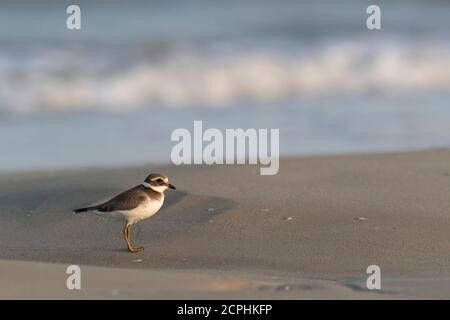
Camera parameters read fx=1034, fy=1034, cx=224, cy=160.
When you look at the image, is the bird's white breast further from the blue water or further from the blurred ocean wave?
the blurred ocean wave

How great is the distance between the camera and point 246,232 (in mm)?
7070

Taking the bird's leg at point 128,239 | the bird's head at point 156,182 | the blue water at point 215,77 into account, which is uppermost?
the blue water at point 215,77

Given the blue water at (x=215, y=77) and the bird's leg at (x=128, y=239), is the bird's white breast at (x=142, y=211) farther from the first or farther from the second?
the blue water at (x=215, y=77)

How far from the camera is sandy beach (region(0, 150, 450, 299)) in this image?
5.77 metres

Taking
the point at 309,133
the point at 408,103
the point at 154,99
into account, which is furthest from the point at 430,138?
the point at 154,99

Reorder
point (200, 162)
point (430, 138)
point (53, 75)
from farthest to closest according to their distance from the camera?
point (53, 75)
point (430, 138)
point (200, 162)

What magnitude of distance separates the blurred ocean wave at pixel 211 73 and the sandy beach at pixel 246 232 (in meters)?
4.45

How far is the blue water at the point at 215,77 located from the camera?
10578mm

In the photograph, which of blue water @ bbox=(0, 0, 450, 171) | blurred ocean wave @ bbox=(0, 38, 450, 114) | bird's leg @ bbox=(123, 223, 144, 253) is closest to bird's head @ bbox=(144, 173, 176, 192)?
bird's leg @ bbox=(123, 223, 144, 253)

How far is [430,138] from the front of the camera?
10.3 metres

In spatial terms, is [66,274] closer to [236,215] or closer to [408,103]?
Answer: [236,215]

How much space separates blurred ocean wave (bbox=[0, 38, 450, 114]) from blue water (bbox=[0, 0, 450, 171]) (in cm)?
3

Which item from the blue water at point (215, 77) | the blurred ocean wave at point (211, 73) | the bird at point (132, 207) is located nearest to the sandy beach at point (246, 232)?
the bird at point (132, 207)

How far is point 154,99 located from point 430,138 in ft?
14.9
